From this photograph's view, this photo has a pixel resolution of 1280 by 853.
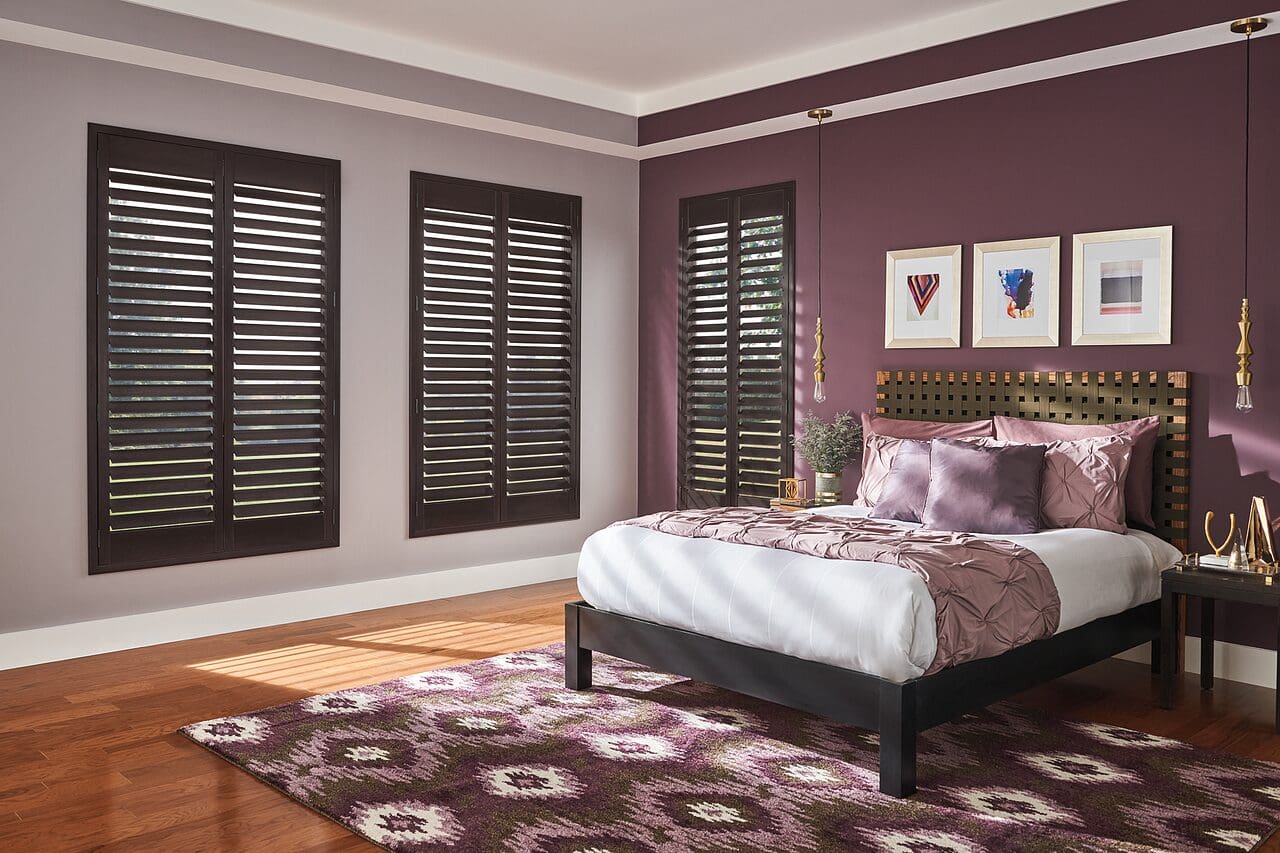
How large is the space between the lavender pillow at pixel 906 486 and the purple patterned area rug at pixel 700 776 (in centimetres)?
95

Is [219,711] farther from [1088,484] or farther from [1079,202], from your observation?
[1079,202]

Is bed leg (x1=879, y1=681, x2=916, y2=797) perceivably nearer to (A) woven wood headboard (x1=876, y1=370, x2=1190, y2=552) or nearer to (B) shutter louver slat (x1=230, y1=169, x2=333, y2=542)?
(A) woven wood headboard (x1=876, y1=370, x2=1190, y2=552)

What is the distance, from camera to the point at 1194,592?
12.9ft

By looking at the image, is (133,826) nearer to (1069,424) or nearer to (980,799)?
(980,799)

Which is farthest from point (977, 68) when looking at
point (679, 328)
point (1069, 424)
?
point (679, 328)

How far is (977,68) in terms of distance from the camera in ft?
15.8

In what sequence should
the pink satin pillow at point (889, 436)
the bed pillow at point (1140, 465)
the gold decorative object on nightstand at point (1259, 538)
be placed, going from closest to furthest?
the gold decorative object on nightstand at point (1259, 538) < the bed pillow at point (1140, 465) < the pink satin pillow at point (889, 436)

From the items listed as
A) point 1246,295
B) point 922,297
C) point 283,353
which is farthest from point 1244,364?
point 283,353

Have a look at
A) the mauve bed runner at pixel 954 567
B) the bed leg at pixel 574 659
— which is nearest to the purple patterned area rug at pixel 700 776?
the bed leg at pixel 574 659

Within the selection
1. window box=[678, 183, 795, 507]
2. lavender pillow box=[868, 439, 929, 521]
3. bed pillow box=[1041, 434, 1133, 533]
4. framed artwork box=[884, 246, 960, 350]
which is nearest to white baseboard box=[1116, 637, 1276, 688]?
bed pillow box=[1041, 434, 1133, 533]

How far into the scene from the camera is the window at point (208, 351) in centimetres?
473

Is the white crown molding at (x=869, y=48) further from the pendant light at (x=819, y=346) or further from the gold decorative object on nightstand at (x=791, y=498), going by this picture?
the gold decorative object on nightstand at (x=791, y=498)

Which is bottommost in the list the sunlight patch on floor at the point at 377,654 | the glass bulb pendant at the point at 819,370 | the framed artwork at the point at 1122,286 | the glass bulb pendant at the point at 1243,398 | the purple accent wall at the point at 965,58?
the sunlight patch on floor at the point at 377,654

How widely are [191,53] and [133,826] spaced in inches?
127
